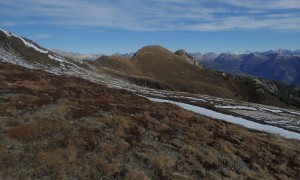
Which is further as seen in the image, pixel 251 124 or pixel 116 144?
pixel 251 124

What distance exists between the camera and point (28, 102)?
37062 mm

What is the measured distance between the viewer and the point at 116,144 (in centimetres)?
3061

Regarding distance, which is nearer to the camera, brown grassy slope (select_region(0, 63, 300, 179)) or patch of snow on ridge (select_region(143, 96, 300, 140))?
brown grassy slope (select_region(0, 63, 300, 179))

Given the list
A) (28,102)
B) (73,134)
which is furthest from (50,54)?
(73,134)

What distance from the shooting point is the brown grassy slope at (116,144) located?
2547 centimetres

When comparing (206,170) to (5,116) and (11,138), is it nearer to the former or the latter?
(11,138)

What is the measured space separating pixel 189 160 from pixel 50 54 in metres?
103

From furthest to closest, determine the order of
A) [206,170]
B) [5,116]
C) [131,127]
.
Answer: [131,127] < [5,116] < [206,170]

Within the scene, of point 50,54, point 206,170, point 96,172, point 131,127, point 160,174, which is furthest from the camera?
point 50,54

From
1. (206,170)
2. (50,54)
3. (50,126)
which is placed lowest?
(206,170)

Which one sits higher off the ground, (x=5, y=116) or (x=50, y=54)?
(x=50, y=54)

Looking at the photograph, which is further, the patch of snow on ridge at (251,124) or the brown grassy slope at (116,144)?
the patch of snow on ridge at (251,124)

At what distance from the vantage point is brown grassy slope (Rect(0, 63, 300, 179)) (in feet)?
83.6

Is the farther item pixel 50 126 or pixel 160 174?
pixel 50 126
